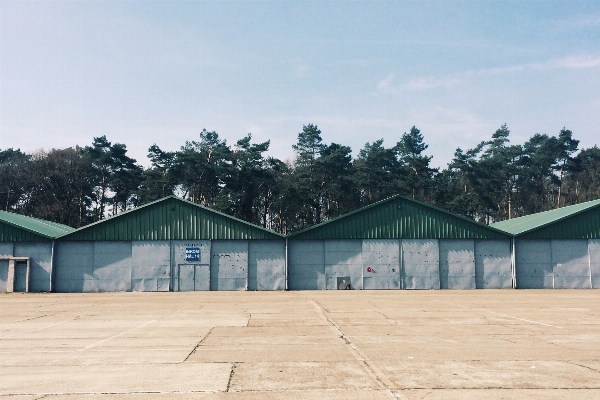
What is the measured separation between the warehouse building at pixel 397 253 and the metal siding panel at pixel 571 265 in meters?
4.09

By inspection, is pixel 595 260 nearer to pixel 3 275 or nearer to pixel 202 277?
pixel 202 277

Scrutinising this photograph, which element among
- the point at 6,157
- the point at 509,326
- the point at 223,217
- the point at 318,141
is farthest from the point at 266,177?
the point at 509,326

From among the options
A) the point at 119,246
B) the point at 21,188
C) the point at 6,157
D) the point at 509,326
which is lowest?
the point at 509,326

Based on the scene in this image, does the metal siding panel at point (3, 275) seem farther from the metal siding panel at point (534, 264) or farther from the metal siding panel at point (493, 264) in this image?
the metal siding panel at point (534, 264)

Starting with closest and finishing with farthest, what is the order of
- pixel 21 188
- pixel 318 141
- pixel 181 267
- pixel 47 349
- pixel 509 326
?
1. pixel 47 349
2. pixel 509 326
3. pixel 181 267
4. pixel 21 188
5. pixel 318 141

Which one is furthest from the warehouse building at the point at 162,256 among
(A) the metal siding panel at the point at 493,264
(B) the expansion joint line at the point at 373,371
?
(B) the expansion joint line at the point at 373,371

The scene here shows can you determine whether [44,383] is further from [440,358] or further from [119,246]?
[119,246]

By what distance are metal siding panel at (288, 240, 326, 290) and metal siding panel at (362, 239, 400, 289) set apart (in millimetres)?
3649

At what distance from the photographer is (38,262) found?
4216 cm

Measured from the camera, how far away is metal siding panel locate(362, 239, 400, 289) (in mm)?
43250

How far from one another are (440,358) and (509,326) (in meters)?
7.43

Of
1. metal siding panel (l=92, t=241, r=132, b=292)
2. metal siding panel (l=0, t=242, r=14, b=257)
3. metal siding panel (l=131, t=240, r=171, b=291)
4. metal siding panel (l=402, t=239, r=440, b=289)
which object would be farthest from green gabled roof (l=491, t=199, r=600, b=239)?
metal siding panel (l=0, t=242, r=14, b=257)

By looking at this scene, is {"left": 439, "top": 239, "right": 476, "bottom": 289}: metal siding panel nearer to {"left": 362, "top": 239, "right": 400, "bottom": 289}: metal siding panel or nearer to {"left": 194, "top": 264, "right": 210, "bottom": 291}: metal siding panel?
{"left": 362, "top": 239, "right": 400, "bottom": 289}: metal siding panel

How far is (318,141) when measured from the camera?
89.4 meters
